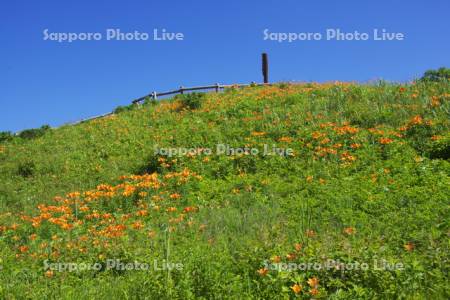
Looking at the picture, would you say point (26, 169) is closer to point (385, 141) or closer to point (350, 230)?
point (385, 141)

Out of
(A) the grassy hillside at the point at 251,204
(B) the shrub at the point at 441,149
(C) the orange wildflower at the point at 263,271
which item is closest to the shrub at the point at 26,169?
(A) the grassy hillside at the point at 251,204

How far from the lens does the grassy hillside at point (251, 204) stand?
6.63m

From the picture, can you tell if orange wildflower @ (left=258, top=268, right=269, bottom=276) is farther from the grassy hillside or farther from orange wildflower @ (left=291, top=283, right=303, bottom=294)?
orange wildflower @ (left=291, top=283, right=303, bottom=294)

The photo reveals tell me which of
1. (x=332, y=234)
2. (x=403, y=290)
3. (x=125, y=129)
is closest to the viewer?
(x=403, y=290)

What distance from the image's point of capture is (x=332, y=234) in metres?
8.77

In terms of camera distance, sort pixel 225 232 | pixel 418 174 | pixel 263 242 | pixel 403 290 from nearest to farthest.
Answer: pixel 403 290 < pixel 263 242 < pixel 225 232 < pixel 418 174

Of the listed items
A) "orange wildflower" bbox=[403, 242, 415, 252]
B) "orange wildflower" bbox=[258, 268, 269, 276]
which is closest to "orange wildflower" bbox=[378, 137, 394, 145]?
"orange wildflower" bbox=[403, 242, 415, 252]

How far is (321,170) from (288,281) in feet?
22.8

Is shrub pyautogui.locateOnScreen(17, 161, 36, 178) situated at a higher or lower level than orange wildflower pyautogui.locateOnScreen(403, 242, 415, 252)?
higher

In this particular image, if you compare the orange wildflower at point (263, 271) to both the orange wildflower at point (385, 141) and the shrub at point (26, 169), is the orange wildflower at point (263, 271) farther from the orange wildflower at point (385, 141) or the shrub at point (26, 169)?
the shrub at point (26, 169)

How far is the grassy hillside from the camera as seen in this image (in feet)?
A: 21.7

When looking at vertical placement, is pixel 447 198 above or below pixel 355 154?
below

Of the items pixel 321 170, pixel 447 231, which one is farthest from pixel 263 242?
pixel 321 170

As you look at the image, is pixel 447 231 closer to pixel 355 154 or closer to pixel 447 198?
pixel 447 198
